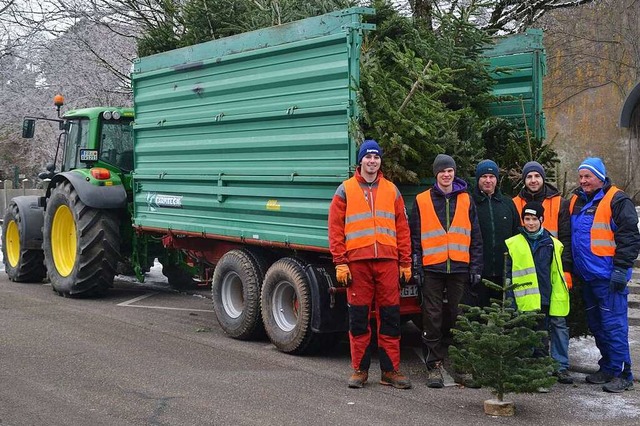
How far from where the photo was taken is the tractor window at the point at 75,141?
11898 millimetres

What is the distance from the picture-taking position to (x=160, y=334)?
8969 mm

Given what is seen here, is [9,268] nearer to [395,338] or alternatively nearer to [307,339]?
[307,339]

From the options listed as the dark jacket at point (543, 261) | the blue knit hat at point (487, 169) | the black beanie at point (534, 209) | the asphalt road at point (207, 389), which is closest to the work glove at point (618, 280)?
the dark jacket at point (543, 261)

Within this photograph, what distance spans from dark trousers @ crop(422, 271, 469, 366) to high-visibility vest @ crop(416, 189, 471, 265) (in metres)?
0.15

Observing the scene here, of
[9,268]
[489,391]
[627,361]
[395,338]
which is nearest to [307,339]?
[395,338]

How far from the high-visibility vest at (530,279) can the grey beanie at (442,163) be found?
0.73 metres

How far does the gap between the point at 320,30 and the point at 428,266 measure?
2229mm

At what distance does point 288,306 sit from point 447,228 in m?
1.97

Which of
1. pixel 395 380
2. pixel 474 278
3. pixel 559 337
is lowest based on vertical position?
pixel 395 380

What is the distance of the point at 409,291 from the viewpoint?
25.0 feet

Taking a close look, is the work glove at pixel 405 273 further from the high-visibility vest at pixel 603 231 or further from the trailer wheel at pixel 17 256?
the trailer wheel at pixel 17 256

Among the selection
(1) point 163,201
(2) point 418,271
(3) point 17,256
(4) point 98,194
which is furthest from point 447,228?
(3) point 17,256

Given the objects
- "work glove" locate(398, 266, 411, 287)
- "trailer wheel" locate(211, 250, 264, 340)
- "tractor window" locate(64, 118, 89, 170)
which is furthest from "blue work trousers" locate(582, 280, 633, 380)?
"tractor window" locate(64, 118, 89, 170)

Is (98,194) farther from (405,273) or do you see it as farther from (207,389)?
(405,273)
